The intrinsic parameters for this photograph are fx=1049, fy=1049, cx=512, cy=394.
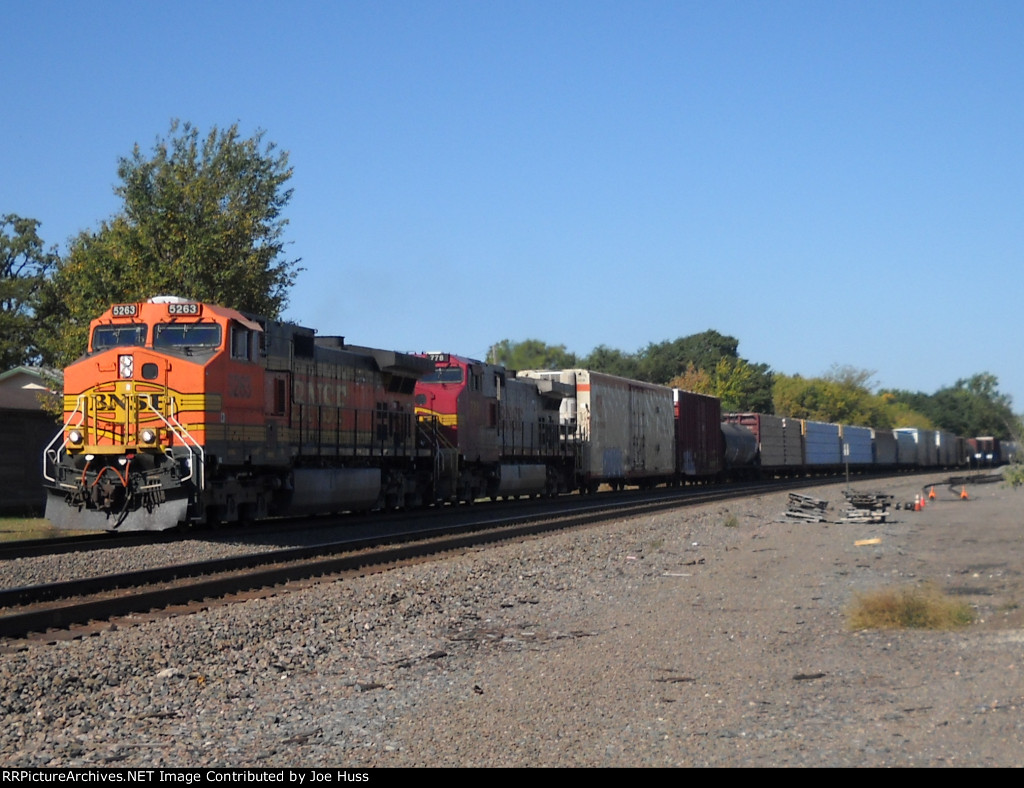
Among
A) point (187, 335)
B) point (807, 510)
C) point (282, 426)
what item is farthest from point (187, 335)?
point (807, 510)

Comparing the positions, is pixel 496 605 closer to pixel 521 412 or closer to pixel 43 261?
pixel 521 412

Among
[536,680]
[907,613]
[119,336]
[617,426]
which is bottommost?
[536,680]

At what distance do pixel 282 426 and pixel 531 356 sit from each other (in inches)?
2521

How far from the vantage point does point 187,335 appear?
17.1m

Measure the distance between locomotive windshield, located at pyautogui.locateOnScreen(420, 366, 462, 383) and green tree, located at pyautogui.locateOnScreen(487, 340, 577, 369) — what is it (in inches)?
1675

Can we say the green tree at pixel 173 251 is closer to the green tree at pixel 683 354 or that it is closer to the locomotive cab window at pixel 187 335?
the locomotive cab window at pixel 187 335

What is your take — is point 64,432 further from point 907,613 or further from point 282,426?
point 907,613

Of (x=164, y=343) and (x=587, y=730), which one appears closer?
(x=587, y=730)

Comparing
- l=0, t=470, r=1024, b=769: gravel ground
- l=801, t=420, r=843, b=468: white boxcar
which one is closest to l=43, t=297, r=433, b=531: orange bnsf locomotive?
l=0, t=470, r=1024, b=769: gravel ground

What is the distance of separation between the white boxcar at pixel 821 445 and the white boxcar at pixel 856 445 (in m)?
0.42

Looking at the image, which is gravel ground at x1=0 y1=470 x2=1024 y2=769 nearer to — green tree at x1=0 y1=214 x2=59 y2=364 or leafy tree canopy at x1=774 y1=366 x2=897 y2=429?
green tree at x1=0 y1=214 x2=59 y2=364
